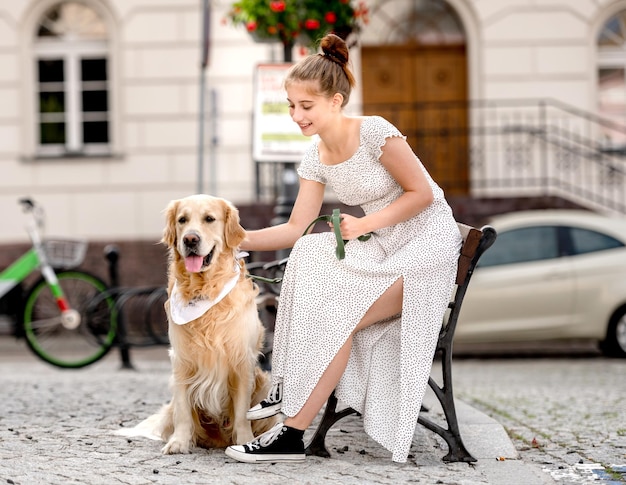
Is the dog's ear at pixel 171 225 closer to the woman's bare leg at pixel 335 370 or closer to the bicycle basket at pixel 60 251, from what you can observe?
the woman's bare leg at pixel 335 370

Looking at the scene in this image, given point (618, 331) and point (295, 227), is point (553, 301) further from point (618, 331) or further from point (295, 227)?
point (295, 227)

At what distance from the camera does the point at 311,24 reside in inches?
389

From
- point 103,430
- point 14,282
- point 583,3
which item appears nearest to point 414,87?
point 583,3

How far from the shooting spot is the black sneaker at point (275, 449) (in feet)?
15.1

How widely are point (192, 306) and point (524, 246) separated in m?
7.26

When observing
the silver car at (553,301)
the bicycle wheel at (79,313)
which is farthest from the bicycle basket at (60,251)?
the silver car at (553,301)

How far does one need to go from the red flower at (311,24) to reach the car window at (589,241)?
3.48m

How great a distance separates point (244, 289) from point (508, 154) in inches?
439

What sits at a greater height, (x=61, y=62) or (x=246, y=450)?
(x=61, y=62)

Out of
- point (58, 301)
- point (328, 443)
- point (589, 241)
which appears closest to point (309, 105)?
point (328, 443)

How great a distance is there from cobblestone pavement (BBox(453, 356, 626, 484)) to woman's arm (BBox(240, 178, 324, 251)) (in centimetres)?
142

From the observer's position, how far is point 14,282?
33.8ft

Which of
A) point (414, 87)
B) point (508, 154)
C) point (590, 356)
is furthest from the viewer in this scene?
point (414, 87)

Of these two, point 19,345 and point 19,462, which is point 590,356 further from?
point 19,462
